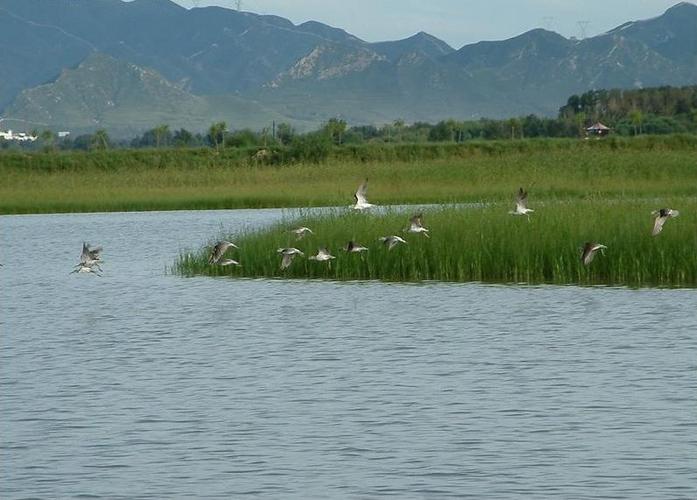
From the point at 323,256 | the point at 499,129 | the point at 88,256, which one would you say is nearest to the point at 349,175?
the point at 88,256

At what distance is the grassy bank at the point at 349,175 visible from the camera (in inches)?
2094

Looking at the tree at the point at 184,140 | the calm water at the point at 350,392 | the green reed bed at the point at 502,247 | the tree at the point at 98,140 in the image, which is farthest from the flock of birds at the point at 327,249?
the tree at the point at 184,140

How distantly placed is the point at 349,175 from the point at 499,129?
58.7 meters

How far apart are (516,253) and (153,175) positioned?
1553 inches

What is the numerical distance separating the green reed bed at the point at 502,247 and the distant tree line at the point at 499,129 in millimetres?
38392

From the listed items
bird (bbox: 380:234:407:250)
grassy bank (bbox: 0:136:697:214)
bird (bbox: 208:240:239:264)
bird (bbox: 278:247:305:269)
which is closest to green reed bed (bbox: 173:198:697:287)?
bird (bbox: 380:234:407:250)

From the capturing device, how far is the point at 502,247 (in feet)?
84.9

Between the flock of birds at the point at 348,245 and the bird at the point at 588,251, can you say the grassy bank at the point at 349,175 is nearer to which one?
the flock of birds at the point at 348,245

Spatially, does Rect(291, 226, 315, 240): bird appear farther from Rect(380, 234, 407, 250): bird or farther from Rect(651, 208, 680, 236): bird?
Rect(651, 208, 680, 236): bird

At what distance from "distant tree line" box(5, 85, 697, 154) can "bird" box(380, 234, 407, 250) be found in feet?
133

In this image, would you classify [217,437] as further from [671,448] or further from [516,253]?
[516,253]

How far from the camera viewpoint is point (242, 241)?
29.3 meters

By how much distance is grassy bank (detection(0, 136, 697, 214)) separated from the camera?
2094 inches

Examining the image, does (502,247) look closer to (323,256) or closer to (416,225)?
(416,225)
